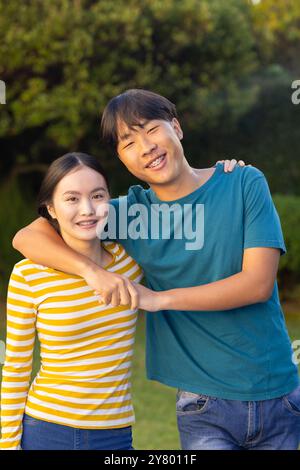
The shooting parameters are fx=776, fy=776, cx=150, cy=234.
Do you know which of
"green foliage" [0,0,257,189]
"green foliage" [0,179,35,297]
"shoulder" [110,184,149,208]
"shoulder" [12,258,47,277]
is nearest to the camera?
"shoulder" [12,258,47,277]

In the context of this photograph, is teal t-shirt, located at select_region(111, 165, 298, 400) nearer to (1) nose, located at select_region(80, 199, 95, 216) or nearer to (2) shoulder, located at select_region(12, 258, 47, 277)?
(1) nose, located at select_region(80, 199, 95, 216)

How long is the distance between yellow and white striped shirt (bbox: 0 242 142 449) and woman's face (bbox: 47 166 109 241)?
152 mm

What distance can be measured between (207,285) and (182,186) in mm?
355

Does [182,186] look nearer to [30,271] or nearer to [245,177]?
[245,177]

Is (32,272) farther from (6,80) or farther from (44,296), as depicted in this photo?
(6,80)

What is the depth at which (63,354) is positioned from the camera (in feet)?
7.67

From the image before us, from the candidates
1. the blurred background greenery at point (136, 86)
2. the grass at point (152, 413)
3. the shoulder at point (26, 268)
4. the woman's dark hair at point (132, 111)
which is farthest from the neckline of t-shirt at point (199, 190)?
the blurred background greenery at point (136, 86)

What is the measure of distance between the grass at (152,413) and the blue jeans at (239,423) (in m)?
2.52

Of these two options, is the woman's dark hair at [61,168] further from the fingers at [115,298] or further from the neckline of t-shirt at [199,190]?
the fingers at [115,298]

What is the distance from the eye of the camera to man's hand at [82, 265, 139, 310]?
2.24 meters

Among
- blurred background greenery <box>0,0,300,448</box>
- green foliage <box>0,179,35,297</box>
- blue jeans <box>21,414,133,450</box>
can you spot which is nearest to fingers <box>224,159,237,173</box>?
blue jeans <box>21,414,133,450</box>

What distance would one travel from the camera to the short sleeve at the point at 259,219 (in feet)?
7.50
